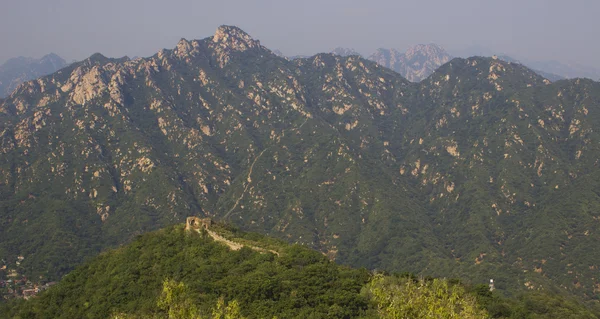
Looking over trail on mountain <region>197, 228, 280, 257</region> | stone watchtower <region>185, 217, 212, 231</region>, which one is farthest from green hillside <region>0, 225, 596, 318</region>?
stone watchtower <region>185, 217, 212, 231</region>

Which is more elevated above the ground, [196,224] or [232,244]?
[196,224]

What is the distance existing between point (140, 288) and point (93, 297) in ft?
38.0

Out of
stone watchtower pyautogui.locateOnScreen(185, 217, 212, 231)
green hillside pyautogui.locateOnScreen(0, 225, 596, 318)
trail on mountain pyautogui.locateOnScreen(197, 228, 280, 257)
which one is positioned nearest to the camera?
green hillside pyautogui.locateOnScreen(0, 225, 596, 318)

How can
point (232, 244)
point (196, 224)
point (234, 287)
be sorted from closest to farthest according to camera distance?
point (234, 287) → point (232, 244) → point (196, 224)

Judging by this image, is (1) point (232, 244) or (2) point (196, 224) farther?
(2) point (196, 224)

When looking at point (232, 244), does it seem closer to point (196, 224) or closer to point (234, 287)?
point (196, 224)

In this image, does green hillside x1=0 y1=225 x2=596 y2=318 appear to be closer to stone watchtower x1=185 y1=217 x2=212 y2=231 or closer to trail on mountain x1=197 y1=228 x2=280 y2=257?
trail on mountain x1=197 y1=228 x2=280 y2=257

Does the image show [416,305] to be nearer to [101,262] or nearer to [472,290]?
[472,290]

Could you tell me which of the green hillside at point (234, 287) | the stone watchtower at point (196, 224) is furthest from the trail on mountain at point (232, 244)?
the stone watchtower at point (196, 224)

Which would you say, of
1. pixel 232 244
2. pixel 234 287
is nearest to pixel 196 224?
pixel 232 244

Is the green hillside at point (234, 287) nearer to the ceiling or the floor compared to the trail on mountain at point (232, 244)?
nearer to the floor

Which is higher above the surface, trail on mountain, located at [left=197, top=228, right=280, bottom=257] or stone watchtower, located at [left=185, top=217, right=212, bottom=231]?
stone watchtower, located at [left=185, top=217, right=212, bottom=231]

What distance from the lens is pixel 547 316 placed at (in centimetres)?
10700

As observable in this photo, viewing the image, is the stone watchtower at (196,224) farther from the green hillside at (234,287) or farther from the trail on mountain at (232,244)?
the trail on mountain at (232,244)
